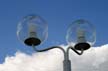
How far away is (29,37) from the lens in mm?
10305

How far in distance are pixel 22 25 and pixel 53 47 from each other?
0.96 metres

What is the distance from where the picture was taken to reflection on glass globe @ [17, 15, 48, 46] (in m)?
10.4

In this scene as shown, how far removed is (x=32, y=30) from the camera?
1036 cm

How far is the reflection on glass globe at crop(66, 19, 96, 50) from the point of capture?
10.4 m

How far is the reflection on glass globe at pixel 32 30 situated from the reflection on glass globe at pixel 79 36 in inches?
24.8

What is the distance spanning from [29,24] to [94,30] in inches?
65.9

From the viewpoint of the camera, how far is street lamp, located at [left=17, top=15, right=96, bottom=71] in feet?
34.0

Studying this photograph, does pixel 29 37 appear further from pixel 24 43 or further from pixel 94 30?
pixel 94 30

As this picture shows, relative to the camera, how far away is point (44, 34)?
10.5m

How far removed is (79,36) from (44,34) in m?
0.87

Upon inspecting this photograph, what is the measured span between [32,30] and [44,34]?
0.36m

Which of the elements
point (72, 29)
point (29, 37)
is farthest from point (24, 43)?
point (72, 29)

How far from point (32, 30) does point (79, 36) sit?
1.16m

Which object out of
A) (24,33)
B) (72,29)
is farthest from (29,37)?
(72,29)
